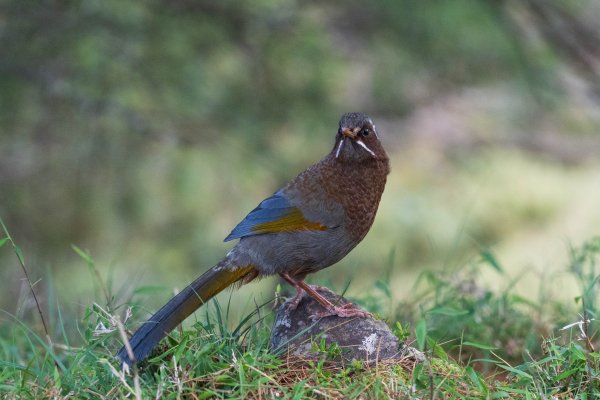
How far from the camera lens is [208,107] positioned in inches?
305

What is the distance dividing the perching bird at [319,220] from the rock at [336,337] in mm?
122

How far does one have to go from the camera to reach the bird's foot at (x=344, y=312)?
3986 mm

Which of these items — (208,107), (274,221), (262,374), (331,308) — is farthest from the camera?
(208,107)

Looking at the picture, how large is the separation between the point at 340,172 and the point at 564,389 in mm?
1380

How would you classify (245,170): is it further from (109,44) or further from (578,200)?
(578,200)

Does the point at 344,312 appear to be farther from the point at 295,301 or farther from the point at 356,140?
the point at 356,140

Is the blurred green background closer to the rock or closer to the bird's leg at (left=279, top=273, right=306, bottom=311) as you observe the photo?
the bird's leg at (left=279, top=273, right=306, bottom=311)

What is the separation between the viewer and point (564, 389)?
3.67 metres

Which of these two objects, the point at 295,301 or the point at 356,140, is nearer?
the point at 295,301

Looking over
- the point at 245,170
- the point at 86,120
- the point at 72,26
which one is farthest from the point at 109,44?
the point at 245,170

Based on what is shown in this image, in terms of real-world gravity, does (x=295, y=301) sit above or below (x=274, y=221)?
below

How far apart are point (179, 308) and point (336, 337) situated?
0.64 meters

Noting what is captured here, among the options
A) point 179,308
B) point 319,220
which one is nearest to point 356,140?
point 319,220

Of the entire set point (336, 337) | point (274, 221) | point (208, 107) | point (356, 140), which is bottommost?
point (336, 337)
